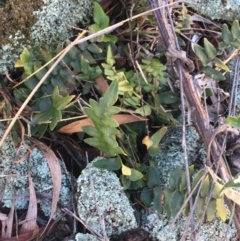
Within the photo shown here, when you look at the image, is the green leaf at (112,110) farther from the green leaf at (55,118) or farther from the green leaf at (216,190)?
the green leaf at (216,190)

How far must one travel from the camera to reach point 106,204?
1.44 meters

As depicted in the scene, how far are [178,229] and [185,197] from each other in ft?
0.43

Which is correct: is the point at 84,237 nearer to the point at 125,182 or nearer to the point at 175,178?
the point at 125,182

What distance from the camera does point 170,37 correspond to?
1.45m

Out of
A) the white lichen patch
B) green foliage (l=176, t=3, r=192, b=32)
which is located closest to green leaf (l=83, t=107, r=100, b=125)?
the white lichen patch

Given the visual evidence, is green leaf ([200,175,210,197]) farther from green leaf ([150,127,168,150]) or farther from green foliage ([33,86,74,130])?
green foliage ([33,86,74,130])

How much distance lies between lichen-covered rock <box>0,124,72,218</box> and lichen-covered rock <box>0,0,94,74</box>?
0.82 ft

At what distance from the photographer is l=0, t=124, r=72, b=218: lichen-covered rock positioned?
1.50 metres

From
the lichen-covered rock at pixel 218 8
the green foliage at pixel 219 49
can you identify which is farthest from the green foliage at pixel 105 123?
the lichen-covered rock at pixel 218 8

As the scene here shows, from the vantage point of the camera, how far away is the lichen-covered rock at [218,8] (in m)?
1.73

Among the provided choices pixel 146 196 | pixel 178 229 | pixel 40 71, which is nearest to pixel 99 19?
pixel 40 71

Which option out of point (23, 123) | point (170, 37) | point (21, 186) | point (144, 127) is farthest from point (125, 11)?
point (21, 186)

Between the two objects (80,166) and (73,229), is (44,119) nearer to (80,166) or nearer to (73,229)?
(80,166)

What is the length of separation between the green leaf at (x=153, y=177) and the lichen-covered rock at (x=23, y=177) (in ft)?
0.82
